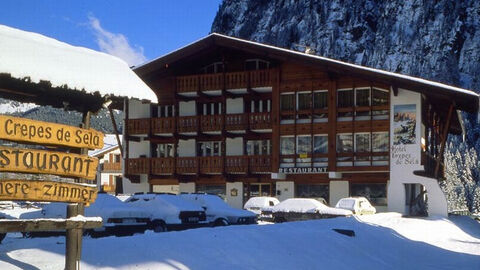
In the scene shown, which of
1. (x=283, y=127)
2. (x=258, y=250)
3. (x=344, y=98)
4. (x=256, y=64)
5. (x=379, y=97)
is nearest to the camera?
(x=258, y=250)

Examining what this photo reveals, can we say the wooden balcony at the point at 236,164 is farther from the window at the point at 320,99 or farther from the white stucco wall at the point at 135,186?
the white stucco wall at the point at 135,186

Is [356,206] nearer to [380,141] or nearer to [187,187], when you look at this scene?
[380,141]

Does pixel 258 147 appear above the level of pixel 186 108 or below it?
below

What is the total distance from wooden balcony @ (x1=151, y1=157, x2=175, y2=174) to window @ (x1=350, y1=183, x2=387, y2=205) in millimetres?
12518

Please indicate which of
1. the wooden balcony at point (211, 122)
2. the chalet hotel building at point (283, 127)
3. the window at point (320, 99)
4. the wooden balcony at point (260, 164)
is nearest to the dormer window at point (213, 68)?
the chalet hotel building at point (283, 127)

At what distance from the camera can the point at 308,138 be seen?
3606 centimetres

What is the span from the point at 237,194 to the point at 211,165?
2.74 metres

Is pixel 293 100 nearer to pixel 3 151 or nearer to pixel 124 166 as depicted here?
pixel 124 166

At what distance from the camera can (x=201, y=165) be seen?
38844 millimetres

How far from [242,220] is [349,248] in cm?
828

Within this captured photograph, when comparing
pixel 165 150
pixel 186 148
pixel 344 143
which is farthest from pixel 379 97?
pixel 165 150

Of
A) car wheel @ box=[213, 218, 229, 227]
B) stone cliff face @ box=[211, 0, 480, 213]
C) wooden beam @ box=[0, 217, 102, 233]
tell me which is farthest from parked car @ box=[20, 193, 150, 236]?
stone cliff face @ box=[211, 0, 480, 213]

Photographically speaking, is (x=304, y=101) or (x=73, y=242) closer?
(x=73, y=242)

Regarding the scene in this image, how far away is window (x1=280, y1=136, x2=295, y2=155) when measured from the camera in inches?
1442
